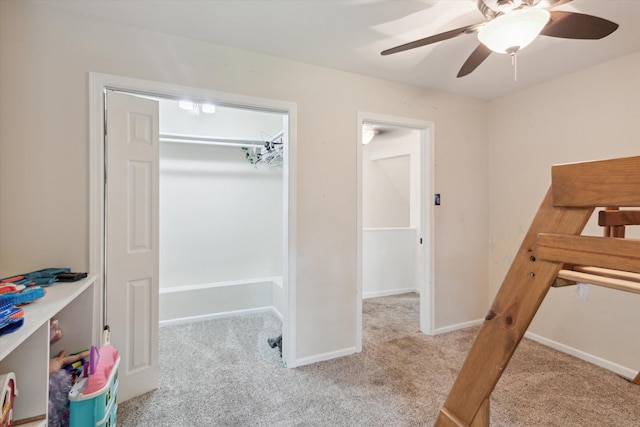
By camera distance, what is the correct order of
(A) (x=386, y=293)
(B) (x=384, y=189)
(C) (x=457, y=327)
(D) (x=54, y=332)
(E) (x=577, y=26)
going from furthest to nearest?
(B) (x=384, y=189) → (A) (x=386, y=293) → (C) (x=457, y=327) → (D) (x=54, y=332) → (E) (x=577, y=26)

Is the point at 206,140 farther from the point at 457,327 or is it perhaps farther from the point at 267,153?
the point at 457,327

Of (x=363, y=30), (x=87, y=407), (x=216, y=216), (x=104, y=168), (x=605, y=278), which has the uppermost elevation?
(x=363, y=30)

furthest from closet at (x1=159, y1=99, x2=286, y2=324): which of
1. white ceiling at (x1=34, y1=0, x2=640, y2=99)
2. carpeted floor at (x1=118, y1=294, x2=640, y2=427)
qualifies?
white ceiling at (x1=34, y1=0, x2=640, y2=99)

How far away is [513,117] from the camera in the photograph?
295cm

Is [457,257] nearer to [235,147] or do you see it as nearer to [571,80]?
[571,80]

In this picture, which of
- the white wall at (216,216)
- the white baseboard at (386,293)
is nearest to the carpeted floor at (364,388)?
the white wall at (216,216)

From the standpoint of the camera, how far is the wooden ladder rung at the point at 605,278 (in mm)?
658

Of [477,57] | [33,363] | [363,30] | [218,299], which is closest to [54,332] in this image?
[33,363]

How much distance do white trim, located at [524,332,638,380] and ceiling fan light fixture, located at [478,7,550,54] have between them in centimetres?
255

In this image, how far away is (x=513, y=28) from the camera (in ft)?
4.11

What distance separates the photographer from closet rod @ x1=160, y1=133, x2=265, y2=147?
10.2 ft

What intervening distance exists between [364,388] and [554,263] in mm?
1731

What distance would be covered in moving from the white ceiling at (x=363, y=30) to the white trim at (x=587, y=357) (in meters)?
2.39

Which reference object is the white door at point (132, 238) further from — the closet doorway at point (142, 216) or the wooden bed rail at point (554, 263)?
the wooden bed rail at point (554, 263)
